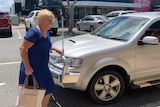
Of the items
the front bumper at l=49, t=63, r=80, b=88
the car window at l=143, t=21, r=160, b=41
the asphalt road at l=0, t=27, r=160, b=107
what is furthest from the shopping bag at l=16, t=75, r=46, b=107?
the car window at l=143, t=21, r=160, b=41

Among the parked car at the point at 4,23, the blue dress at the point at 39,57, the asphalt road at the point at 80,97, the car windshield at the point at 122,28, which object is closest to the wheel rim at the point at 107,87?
the asphalt road at the point at 80,97

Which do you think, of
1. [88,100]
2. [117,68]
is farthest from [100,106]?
[117,68]

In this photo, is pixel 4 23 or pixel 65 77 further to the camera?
pixel 4 23

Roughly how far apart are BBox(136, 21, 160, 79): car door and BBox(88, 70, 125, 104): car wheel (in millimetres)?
453

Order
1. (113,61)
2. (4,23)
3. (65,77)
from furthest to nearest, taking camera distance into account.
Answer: (4,23), (113,61), (65,77)

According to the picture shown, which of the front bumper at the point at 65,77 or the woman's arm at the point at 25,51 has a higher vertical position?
the woman's arm at the point at 25,51

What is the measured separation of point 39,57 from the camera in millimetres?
3422

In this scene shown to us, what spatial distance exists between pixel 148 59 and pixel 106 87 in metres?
0.98

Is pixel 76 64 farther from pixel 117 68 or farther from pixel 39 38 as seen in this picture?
pixel 39 38

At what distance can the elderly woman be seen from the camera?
130 inches

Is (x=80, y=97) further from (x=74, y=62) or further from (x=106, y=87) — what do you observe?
(x=74, y=62)

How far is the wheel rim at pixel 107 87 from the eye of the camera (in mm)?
4742

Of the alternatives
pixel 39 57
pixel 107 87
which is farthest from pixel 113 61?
pixel 39 57

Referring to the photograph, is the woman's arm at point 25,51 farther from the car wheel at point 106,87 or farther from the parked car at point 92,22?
the parked car at point 92,22
